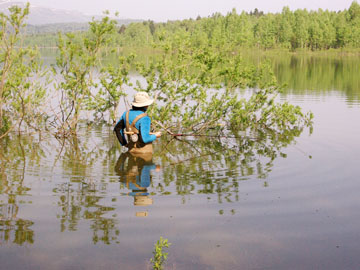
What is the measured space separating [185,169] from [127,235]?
13.8 feet

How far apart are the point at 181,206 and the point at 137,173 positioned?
→ 2.29 meters

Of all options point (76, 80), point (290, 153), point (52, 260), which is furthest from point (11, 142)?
point (52, 260)

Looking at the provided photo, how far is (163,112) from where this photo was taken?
14.5 metres

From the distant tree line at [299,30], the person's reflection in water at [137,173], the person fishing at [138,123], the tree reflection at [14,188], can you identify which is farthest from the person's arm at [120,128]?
the distant tree line at [299,30]

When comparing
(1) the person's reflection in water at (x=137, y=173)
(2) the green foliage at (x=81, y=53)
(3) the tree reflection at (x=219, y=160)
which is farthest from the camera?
(2) the green foliage at (x=81, y=53)

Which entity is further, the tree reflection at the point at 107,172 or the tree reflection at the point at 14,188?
the tree reflection at the point at 107,172

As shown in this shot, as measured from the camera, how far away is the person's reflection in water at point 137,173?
26.6 feet

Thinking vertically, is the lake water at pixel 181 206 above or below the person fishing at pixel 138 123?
below

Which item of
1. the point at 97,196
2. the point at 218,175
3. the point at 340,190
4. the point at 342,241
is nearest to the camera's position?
the point at 342,241

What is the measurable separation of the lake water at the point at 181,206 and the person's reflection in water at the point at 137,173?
26 mm

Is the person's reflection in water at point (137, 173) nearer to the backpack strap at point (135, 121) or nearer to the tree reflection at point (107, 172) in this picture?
the tree reflection at point (107, 172)

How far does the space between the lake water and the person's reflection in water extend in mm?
26

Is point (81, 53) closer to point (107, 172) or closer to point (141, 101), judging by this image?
point (141, 101)

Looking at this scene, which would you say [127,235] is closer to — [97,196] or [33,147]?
[97,196]
